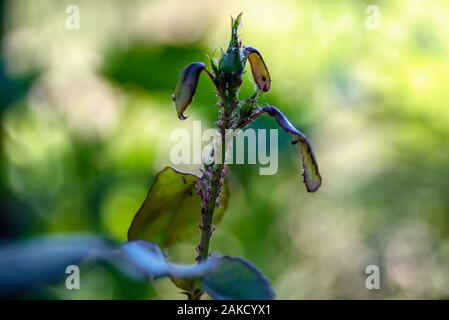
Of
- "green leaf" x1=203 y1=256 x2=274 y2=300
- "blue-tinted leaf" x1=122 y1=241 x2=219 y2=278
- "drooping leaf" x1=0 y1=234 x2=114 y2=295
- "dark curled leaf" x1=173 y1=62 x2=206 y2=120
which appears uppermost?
"dark curled leaf" x1=173 y1=62 x2=206 y2=120

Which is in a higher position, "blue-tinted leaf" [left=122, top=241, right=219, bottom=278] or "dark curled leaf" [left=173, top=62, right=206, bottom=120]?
"dark curled leaf" [left=173, top=62, right=206, bottom=120]

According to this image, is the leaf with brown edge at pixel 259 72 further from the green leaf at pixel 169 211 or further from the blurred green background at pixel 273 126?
the blurred green background at pixel 273 126

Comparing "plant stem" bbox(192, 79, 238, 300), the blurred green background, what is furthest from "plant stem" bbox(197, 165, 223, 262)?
the blurred green background

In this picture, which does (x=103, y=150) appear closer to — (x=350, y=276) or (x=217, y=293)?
(x=350, y=276)

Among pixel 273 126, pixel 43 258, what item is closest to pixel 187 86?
pixel 43 258

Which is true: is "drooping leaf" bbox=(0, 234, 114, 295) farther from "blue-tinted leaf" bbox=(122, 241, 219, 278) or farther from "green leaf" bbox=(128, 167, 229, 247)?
"green leaf" bbox=(128, 167, 229, 247)
